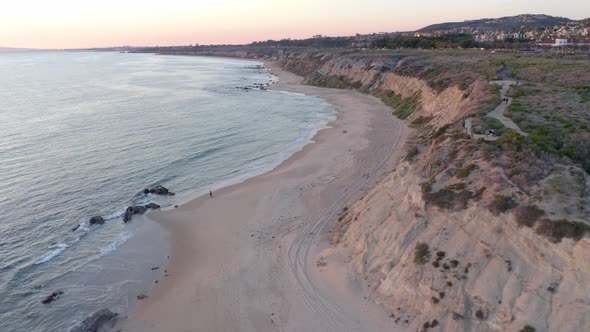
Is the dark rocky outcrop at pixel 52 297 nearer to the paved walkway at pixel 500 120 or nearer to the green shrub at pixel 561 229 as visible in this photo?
the green shrub at pixel 561 229

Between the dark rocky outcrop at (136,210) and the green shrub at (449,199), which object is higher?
the green shrub at (449,199)

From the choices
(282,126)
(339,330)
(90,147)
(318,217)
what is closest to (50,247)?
(318,217)

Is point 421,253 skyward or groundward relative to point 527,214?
groundward

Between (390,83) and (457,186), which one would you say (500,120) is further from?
(390,83)

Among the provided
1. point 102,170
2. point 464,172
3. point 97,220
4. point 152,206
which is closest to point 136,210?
point 152,206

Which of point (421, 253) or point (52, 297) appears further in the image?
point (52, 297)

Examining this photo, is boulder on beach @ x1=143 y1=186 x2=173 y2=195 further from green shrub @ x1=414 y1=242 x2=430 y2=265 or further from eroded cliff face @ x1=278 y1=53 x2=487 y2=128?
eroded cliff face @ x1=278 y1=53 x2=487 y2=128

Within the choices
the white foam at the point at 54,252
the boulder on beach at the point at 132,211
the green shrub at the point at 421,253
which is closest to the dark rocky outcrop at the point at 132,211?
the boulder on beach at the point at 132,211
